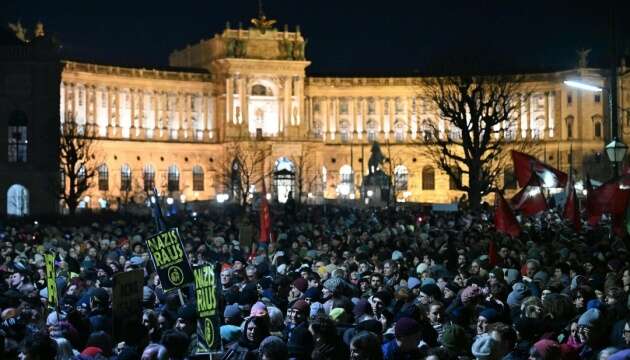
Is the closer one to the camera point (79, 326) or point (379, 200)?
point (79, 326)

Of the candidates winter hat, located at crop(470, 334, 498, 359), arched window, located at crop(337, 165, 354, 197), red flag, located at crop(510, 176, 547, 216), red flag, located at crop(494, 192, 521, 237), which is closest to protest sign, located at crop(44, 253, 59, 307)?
winter hat, located at crop(470, 334, 498, 359)

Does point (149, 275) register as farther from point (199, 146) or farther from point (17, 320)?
point (199, 146)

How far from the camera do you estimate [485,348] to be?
1350cm

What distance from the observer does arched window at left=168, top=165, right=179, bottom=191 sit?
14200cm

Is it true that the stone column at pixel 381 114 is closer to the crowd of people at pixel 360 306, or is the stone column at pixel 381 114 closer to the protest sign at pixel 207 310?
the crowd of people at pixel 360 306

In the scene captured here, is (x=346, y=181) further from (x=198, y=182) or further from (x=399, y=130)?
(x=198, y=182)

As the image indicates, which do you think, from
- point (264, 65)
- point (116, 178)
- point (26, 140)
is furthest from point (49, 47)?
point (264, 65)

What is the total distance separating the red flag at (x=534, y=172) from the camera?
3259cm

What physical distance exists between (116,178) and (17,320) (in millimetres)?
120708

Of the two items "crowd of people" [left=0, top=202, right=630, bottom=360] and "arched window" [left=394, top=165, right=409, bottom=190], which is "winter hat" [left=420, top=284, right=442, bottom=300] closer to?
"crowd of people" [left=0, top=202, right=630, bottom=360]

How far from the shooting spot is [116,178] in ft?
450

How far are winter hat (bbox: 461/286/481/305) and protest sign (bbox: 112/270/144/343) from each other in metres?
4.37

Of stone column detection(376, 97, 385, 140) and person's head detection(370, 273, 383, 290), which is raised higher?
stone column detection(376, 97, 385, 140)

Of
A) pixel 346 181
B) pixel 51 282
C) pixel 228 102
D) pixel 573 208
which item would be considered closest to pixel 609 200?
pixel 573 208
